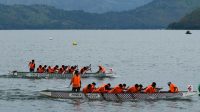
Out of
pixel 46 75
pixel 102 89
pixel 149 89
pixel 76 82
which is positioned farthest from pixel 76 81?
pixel 46 75

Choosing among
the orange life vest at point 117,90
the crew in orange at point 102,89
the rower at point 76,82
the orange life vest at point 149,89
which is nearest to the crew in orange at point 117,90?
the orange life vest at point 117,90

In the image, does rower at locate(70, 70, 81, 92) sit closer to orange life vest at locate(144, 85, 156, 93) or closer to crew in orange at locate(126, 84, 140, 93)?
crew in orange at locate(126, 84, 140, 93)

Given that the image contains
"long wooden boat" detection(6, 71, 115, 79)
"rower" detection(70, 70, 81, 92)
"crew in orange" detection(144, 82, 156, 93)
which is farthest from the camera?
"long wooden boat" detection(6, 71, 115, 79)

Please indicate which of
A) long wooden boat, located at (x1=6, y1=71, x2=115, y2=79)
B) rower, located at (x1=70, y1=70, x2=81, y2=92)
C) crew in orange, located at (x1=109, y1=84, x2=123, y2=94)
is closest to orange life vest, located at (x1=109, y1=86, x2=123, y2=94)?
crew in orange, located at (x1=109, y1=84, x2=123, y2=94)

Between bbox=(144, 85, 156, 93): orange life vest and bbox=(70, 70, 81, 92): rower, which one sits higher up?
bbox=(70, 70, 81, 92): rower

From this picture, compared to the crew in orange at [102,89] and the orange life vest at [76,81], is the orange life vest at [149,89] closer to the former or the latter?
the crew in orange at [102,89]

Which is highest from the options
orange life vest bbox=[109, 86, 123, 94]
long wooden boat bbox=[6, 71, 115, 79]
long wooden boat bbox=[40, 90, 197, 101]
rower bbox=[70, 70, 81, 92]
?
long wooden boat bbox=[6, 71, 115, 79]

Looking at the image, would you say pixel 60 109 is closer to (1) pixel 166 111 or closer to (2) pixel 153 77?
(1) pixel 166 111

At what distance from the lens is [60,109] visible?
172 feet

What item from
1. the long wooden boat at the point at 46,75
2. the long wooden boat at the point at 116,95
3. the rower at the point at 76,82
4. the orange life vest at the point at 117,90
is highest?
the long wooden boat at the point at 46,75

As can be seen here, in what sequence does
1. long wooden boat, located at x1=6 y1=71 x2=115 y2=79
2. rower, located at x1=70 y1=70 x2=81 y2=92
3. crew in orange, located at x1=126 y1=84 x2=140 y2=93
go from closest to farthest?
crew in orange, located at x1=126 y1=84 x2=140 y2=93 → rower, located at x1=70 y1=70 x2=81 y2=92 → long wooden boat, located at x1=6 y1=71 x2=115 y2=79

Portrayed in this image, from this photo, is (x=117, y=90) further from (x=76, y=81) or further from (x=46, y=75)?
(x=46, y=75)

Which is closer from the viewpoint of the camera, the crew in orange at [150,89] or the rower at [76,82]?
the crew in orange at [150,89]

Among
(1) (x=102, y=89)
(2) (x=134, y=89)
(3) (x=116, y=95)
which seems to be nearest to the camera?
(2) (x=134, y=89)
